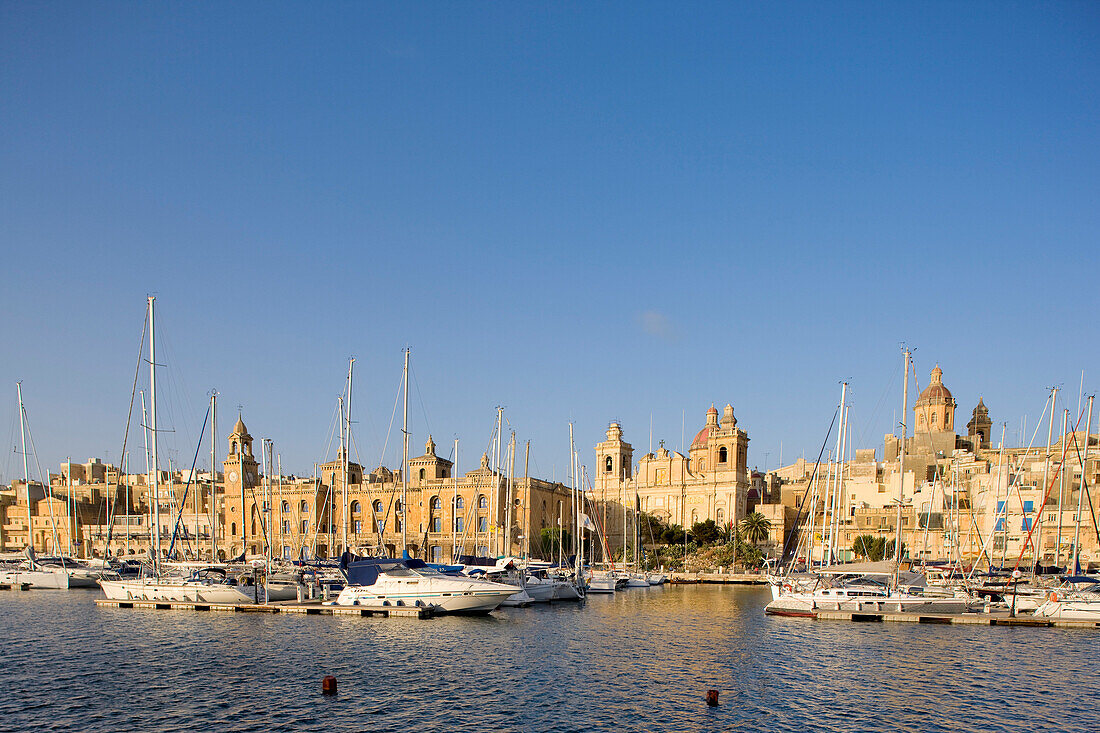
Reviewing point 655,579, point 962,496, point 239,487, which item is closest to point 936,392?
point 962,496

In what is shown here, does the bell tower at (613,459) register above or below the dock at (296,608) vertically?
above

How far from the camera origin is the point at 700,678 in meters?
28.4

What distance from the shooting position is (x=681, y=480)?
107938 millimetres

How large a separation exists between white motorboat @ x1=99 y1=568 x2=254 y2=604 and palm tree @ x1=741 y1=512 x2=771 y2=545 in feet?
182

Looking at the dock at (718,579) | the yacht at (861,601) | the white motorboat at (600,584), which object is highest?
the yacht at (861,601)

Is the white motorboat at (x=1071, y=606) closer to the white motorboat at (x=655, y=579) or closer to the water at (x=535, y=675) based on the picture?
the water at (x=535, y=675)

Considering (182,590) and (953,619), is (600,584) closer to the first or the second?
(953,619)

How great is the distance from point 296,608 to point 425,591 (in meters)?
6.93

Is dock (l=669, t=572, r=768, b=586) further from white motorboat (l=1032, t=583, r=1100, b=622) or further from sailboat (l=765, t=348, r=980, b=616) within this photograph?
white motorboat (l=1032, t=583, r=1100, b=622)

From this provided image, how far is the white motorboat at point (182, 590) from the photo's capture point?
155 ft

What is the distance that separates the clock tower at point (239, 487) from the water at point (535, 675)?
186 feet

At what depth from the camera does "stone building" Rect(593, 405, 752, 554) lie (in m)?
105

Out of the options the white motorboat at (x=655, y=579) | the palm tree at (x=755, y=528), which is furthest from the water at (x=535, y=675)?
the palm tree at (x=755, y=528)

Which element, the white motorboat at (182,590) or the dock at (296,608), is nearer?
the dock at (296,608)
